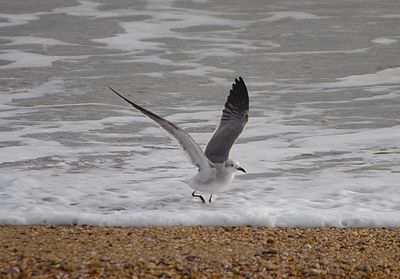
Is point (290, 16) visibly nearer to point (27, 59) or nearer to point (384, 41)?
point (384, 41)

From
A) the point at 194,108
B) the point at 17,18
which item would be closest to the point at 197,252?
the point at 194,108

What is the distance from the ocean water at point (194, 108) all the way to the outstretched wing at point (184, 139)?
0.99ft

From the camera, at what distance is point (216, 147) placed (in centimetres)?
661

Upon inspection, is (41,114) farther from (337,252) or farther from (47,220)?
(337,252)

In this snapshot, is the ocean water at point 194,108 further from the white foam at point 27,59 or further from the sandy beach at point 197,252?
the sandy beach at point 197,252

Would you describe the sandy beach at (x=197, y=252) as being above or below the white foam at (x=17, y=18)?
above

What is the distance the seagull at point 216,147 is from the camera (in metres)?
5.93

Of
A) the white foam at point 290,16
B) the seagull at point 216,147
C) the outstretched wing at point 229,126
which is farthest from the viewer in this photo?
the white foam at point 290,16

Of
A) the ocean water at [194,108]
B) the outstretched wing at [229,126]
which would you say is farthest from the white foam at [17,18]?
the outstretched wing at [229,126]

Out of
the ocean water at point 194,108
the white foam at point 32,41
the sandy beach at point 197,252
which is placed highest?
the sandy beach at point 197,252

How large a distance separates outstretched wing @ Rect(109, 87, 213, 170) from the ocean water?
30cm

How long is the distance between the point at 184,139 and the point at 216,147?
26.3 inches

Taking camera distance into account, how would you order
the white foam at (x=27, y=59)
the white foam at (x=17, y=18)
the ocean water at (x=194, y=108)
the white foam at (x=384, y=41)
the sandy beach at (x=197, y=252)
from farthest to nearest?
the white foam at (x=17, y=18), the white foam at (x=384, y=41), the white foam at (x=27, y=59), the ocean water at (x=194, y=108), the sandy beach at (x=197, y=252)

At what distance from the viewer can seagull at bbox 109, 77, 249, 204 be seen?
5930mm
